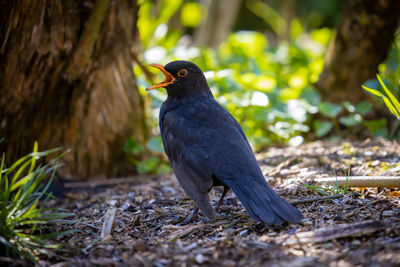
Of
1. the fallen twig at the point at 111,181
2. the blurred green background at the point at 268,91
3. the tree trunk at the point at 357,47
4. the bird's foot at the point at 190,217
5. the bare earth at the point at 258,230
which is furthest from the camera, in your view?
the tree trunk at the point at 357,47

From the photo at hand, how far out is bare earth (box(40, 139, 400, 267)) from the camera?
2383mm

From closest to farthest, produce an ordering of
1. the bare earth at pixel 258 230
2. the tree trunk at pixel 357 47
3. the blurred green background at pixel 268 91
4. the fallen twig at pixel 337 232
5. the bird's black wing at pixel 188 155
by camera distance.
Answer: the bare earth at pixel 258 230, the fallen twig at pixel 337 232, the bird's black wing at pixel 188 155, the blurred green background at pixel 268 91, the tree trunk at pixel 357 47

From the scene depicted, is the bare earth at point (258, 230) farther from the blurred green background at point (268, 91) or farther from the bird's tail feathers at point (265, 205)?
the blurred green background at point (268, 91)

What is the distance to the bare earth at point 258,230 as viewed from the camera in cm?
238

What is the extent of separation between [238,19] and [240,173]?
1559 centimetres

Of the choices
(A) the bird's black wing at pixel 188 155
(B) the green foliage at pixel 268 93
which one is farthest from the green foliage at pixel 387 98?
(B) the green foliage at pixel 268 93

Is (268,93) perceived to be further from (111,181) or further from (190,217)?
(190,217)

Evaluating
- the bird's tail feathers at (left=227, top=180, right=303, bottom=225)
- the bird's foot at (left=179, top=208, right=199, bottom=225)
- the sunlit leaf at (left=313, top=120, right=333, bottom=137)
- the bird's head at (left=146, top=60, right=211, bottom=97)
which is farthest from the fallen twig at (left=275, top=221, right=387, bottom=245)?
the sunlit leaf at (left=313, top=120, right=333, bottom=137)

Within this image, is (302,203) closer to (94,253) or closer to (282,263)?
(282,263)

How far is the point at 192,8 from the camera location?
10898 millimetres

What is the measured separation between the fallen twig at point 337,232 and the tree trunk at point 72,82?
270cm

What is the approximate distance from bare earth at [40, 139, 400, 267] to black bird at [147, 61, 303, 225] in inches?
6.3

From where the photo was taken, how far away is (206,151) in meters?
3.25

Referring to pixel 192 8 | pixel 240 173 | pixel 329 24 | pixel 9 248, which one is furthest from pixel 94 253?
pixel 329 24
